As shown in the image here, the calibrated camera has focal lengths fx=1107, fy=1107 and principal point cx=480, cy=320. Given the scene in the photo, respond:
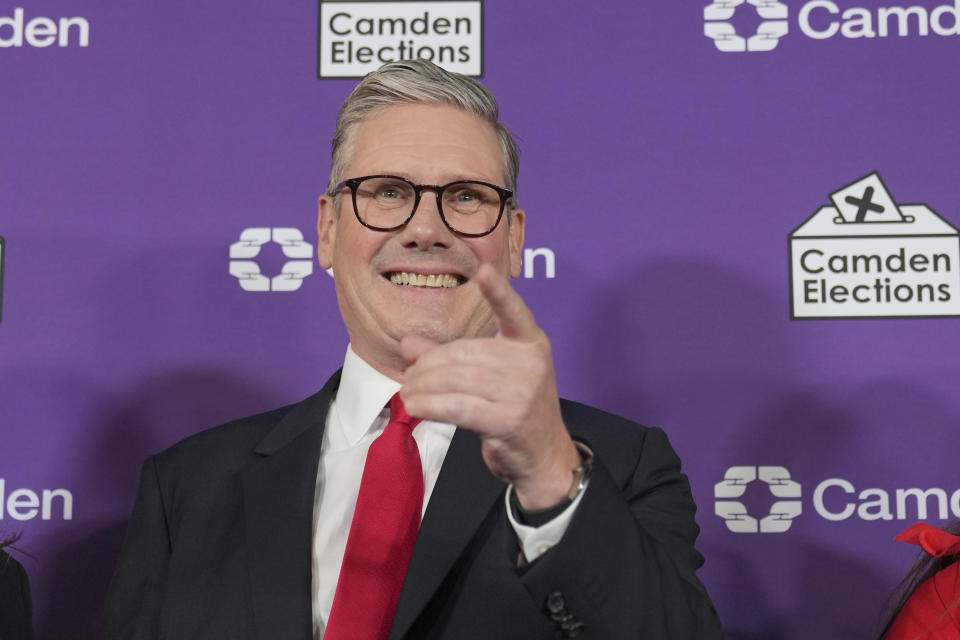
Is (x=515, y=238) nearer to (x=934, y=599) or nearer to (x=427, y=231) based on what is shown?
(x=427, y=231)

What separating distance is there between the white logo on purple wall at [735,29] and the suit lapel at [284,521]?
89 centimetres

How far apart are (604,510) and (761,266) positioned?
0.90 meters

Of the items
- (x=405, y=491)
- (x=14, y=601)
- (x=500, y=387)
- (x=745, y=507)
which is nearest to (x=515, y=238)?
(x=405, y=491)

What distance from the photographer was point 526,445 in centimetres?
88

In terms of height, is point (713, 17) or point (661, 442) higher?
point (713, 17)

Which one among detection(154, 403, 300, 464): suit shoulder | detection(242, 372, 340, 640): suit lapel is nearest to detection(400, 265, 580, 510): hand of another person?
detection(242, 372, 340, 640): suit lapel

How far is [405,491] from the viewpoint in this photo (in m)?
1.22

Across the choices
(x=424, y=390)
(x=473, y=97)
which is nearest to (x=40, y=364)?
(x=473, y=97)

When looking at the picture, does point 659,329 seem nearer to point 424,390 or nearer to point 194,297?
point 194,297

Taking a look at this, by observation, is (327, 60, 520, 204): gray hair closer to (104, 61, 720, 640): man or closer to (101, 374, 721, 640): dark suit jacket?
(104, 61, 720, 640): man

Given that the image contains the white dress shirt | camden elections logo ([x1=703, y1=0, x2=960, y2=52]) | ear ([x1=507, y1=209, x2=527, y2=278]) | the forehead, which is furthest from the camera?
camden elections logo ([x1=703, y1=0, x2=960, y2=52])

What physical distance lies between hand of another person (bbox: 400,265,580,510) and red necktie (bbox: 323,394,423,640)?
0.34 metres

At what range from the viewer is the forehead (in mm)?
1360

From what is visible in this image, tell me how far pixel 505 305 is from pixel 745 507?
96 cm
